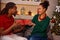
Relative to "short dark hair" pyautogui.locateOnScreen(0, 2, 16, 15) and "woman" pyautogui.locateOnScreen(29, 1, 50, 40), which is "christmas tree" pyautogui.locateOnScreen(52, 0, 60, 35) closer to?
"woman" pyautogui.locateOnScreen(29, 1, 50, 40)

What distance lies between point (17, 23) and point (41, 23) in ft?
0.61

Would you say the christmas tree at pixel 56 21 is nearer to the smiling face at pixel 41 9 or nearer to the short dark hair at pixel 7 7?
the smiling face at pixel 41 9

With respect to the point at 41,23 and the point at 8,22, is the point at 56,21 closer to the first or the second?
the point at 41,23

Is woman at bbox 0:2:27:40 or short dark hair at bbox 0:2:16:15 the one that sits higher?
short dark hair at bbox 0:2:16:15

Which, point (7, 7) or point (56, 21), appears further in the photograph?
point (56, 21)

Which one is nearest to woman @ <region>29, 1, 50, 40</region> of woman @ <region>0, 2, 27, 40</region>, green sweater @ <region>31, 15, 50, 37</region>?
green sweater @ <region>31, 15, 50, 37</region>

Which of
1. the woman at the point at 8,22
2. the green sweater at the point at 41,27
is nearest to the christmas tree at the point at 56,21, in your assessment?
the green sweater at the point at 41,27

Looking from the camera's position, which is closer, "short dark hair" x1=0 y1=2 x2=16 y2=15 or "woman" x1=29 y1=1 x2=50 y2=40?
"short dark hair" x1=0 y1=2 x2=16 y2=15

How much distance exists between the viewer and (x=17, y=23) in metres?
1.26

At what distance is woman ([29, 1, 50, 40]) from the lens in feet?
4.42

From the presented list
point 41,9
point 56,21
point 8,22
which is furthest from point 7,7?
point 56,21

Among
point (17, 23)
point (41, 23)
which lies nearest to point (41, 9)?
point (41, 23)

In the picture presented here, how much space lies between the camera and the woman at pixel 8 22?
1.23 metres

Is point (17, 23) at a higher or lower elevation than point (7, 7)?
lower
